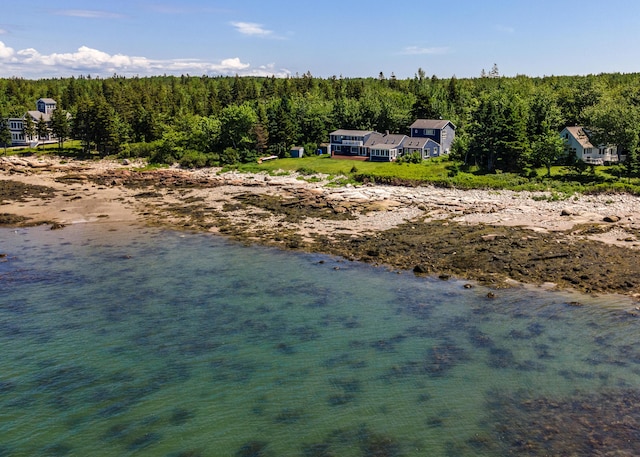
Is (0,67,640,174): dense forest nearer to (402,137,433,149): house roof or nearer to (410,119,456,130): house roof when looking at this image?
(410,119,456,130): house roof

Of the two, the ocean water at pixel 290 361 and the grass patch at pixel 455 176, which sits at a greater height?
the grass patch at pixel 455 176

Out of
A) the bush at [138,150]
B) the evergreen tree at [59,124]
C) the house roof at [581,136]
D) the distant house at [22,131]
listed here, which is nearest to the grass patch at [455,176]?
the house roof at [581,136]

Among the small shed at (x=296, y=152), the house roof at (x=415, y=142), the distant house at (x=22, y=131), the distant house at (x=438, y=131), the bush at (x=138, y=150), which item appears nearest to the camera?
the house roof at (x=415, y=142)

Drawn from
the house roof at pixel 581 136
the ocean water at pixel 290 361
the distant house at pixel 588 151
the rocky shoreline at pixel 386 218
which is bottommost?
the ocean water at pixel 290 361

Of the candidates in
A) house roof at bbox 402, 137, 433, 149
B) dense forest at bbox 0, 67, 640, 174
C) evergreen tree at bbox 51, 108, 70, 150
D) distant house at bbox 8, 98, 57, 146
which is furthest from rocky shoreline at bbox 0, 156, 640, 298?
distant house at bbox 8, 98, 57, 146

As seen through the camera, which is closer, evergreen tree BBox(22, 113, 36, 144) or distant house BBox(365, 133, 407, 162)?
distant house BBox(365, 133, 407, 162)

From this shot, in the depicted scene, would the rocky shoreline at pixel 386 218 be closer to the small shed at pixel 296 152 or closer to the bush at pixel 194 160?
the bush at pixel 194 160

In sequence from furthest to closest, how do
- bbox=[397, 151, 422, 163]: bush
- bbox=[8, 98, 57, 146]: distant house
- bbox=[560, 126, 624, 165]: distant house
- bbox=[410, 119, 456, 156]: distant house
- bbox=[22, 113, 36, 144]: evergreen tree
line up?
bbox=[8, 98, 57, 146]: distant house, bbox=[22, 113, 36, 144]: evergreen tree, bbox=[410, 119, 456, 156]: distant house, bbox=[397, 151, 422, 163]: bush, bbox=[560, 126, 624, 165]: distant house
